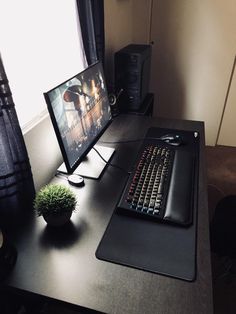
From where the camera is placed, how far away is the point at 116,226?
84 cm

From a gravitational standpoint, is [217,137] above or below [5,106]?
below

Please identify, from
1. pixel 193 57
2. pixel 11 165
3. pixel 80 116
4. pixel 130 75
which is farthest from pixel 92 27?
pixel 193 57

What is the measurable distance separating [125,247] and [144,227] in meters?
0.10

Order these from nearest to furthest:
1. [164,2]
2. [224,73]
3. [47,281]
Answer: [47,281] → [164,2] → [224,73]

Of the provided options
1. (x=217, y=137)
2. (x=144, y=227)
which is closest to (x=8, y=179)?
(x=144, y=227)

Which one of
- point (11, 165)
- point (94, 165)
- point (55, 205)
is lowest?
point (94, 165)

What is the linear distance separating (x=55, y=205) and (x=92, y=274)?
0.75ft

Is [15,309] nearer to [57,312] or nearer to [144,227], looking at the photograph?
[57,312]

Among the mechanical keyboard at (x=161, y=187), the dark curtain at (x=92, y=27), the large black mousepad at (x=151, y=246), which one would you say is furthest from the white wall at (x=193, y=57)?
the large black mousepad at (x=151, y=246)

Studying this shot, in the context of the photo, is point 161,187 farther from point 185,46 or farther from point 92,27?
point 185,46

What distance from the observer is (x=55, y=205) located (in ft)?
2.60

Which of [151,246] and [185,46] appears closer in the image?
[151,246]

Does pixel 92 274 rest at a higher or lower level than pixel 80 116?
lower

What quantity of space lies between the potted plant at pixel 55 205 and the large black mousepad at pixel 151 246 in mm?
146
